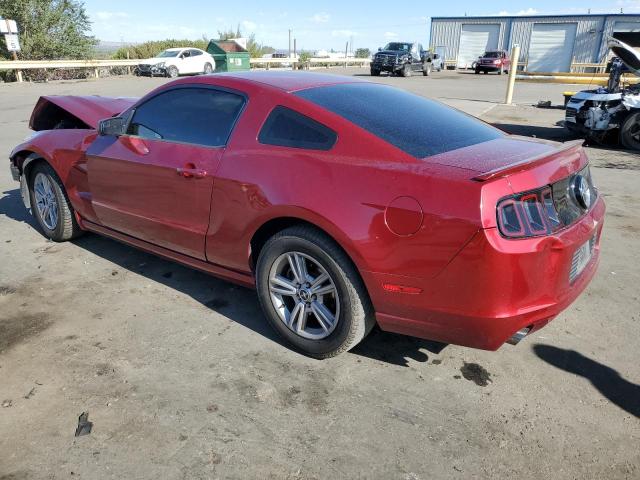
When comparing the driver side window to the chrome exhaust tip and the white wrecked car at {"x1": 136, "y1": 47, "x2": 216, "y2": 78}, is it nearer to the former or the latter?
the chrome exhaust tip

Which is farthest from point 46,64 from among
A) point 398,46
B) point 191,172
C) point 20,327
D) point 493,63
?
point 493,63

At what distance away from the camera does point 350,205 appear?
265 centimetres

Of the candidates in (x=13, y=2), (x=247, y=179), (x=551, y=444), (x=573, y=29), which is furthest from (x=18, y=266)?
(x=573, y=29)

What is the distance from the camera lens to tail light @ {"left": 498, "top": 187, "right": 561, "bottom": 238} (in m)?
2.36

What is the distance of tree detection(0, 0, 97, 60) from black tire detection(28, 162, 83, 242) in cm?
2994

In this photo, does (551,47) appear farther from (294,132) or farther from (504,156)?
(294,132)

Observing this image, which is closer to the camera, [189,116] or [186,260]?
Answer: [189,116]

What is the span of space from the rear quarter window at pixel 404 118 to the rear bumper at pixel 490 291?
25.5 inches

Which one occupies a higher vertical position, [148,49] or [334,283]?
[148,49]

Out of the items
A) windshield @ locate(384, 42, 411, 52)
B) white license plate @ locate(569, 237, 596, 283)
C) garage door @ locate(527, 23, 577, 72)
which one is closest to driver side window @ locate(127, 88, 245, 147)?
white license plate @ locate(569, 237, 596, 283)

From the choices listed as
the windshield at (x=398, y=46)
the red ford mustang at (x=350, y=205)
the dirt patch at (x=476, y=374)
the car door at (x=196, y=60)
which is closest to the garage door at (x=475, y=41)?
the windshield at (x=398, y=46)

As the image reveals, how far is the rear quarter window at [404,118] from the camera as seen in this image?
2.84 m

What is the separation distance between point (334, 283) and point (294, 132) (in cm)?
90

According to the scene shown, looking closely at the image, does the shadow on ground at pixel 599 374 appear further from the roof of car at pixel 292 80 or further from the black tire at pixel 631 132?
the black tire at pixel 631 132
